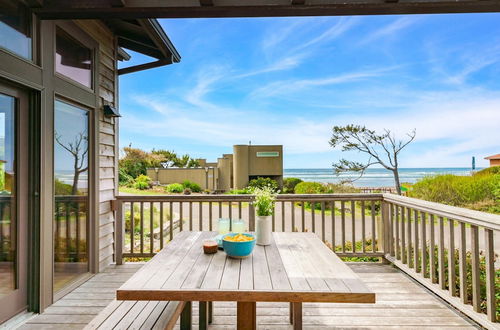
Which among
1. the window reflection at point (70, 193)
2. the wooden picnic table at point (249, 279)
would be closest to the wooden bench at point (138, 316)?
the wooden picnic table at point (249, 279)

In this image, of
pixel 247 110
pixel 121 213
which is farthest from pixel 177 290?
pixel 247 110

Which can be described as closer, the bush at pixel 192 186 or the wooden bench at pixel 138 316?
the wooden bench at pixel 138 316

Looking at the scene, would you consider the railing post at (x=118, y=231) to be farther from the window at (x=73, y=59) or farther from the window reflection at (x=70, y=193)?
the window at (x=73, y=59)

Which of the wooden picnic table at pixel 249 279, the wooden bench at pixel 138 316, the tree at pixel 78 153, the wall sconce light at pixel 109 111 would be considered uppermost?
the wall sconce light at pixel 109 111

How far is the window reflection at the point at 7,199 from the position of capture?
203 cm

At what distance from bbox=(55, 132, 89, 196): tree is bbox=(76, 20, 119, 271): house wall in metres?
0.18

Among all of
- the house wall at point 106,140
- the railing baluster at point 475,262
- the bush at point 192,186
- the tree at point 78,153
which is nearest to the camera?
the railing baluster at point 475,262

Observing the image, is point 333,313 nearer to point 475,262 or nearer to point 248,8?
point 475,262

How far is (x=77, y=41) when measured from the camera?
2867 millimetres

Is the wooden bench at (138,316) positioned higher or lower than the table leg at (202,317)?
higher

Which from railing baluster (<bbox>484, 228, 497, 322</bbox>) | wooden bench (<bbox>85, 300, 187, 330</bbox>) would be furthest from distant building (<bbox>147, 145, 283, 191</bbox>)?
wooden bench (<bbox>85, 300, 187, 330</bbox>)

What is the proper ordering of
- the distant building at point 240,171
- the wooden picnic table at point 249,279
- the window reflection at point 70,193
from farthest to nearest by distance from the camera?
1. the distant building at point 240,171
2. the window reflection at point 70,193
3. the wooden picnic table at point 249,279

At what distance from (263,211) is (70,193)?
2114 millimetres

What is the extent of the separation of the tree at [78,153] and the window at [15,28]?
0.89 meters
